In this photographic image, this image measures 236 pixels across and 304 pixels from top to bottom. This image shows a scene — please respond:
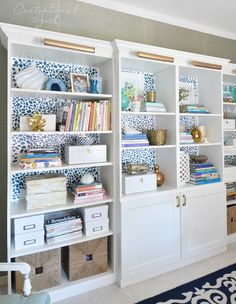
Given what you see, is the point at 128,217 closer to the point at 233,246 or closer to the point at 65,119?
the point at 65,119

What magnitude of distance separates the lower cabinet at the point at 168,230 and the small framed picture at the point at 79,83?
1.07m

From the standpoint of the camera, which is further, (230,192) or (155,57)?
(230,192)

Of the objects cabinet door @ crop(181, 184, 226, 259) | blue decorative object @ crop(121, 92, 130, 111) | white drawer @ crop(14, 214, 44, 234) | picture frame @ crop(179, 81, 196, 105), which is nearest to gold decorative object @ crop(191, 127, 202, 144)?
picture frame @ crop(179, 81, 196, 105)

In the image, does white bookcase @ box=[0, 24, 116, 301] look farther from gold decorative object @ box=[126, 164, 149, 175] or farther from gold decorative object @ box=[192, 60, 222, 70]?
gold decorative object @ box=[192, 60, 222, 70]

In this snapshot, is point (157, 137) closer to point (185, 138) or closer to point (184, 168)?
point (185, 138)

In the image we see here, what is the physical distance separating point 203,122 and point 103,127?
135 cm

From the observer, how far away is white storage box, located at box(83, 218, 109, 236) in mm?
2015

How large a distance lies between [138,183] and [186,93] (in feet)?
4.32

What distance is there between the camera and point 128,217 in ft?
6.70

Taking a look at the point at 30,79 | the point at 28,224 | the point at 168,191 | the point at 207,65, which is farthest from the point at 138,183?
the point at 207,65

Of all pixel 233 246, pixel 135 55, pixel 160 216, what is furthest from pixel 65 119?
pixel 233 246

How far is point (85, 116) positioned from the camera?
6.53ft

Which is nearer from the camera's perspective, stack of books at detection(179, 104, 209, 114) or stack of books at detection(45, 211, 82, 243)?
stack of books at detection(45, 211, 82, 243)

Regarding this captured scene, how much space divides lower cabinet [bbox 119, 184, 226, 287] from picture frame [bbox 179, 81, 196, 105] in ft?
3.36
